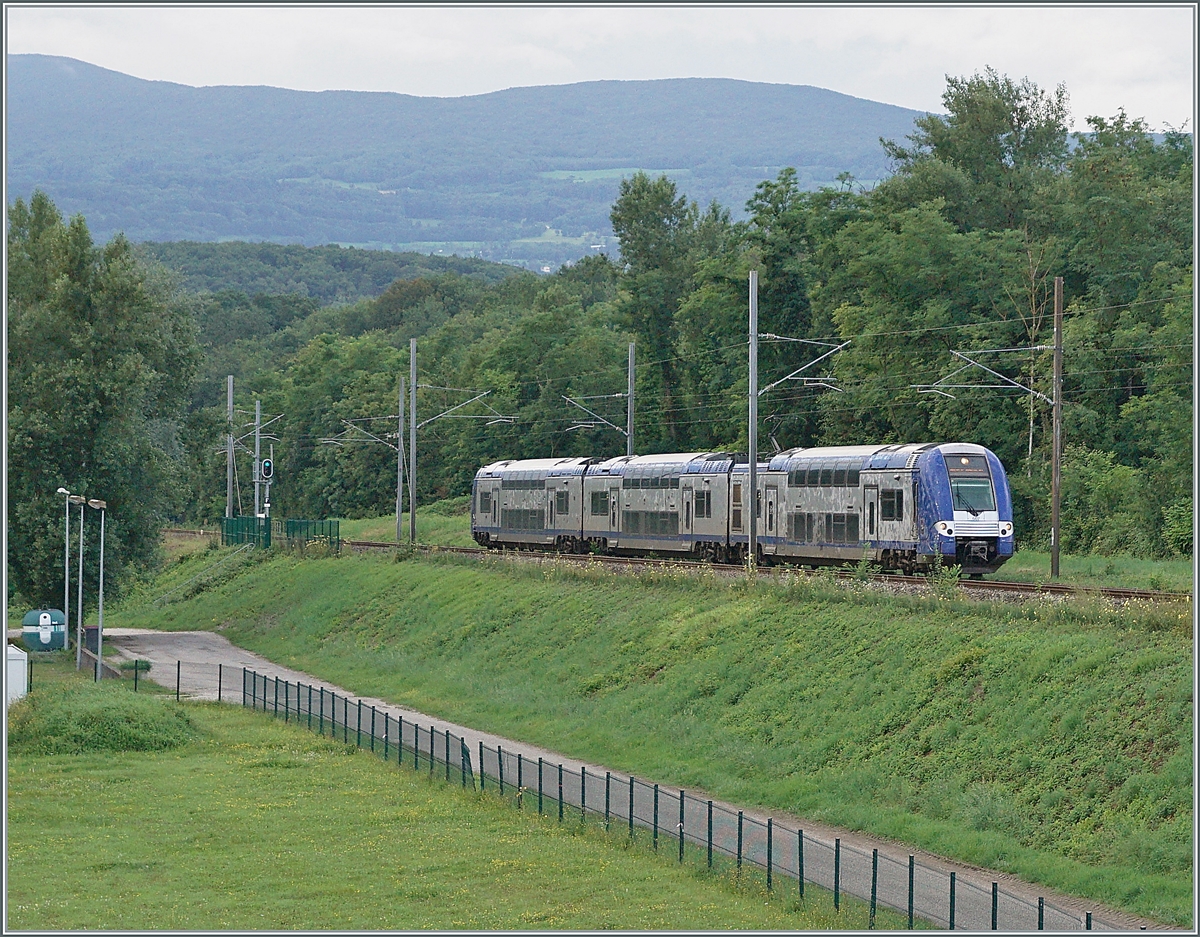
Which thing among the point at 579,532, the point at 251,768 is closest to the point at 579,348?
the point at 579,532

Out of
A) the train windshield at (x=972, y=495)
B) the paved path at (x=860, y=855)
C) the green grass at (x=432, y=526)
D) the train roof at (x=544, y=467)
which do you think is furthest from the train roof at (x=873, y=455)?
the green grass at (x=432, y=526)

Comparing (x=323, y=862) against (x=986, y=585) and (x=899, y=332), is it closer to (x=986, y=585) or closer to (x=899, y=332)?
(x=986, y=585)

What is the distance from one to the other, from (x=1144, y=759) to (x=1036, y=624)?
6459 mm

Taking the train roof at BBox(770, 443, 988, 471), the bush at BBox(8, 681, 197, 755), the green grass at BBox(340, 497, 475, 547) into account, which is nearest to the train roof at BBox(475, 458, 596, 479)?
Result: the green grass at BBox(340, 497, 475, 547)

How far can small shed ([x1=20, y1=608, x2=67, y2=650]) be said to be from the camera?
5766cm

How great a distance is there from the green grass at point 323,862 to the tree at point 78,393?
25696 mm

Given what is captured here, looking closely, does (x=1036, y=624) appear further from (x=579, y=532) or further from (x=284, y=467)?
(x=284, y=467)

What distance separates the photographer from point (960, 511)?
144 feet

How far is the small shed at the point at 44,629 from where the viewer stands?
5766 cm

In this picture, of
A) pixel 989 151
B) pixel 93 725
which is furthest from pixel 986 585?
pixel 989 151

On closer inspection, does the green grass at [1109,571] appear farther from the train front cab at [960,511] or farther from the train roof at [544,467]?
the train roof at [544,467]

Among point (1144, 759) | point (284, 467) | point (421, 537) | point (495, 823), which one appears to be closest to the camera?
point (1144, 759)

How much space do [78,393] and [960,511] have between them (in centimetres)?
3555

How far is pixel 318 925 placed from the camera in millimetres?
23438
